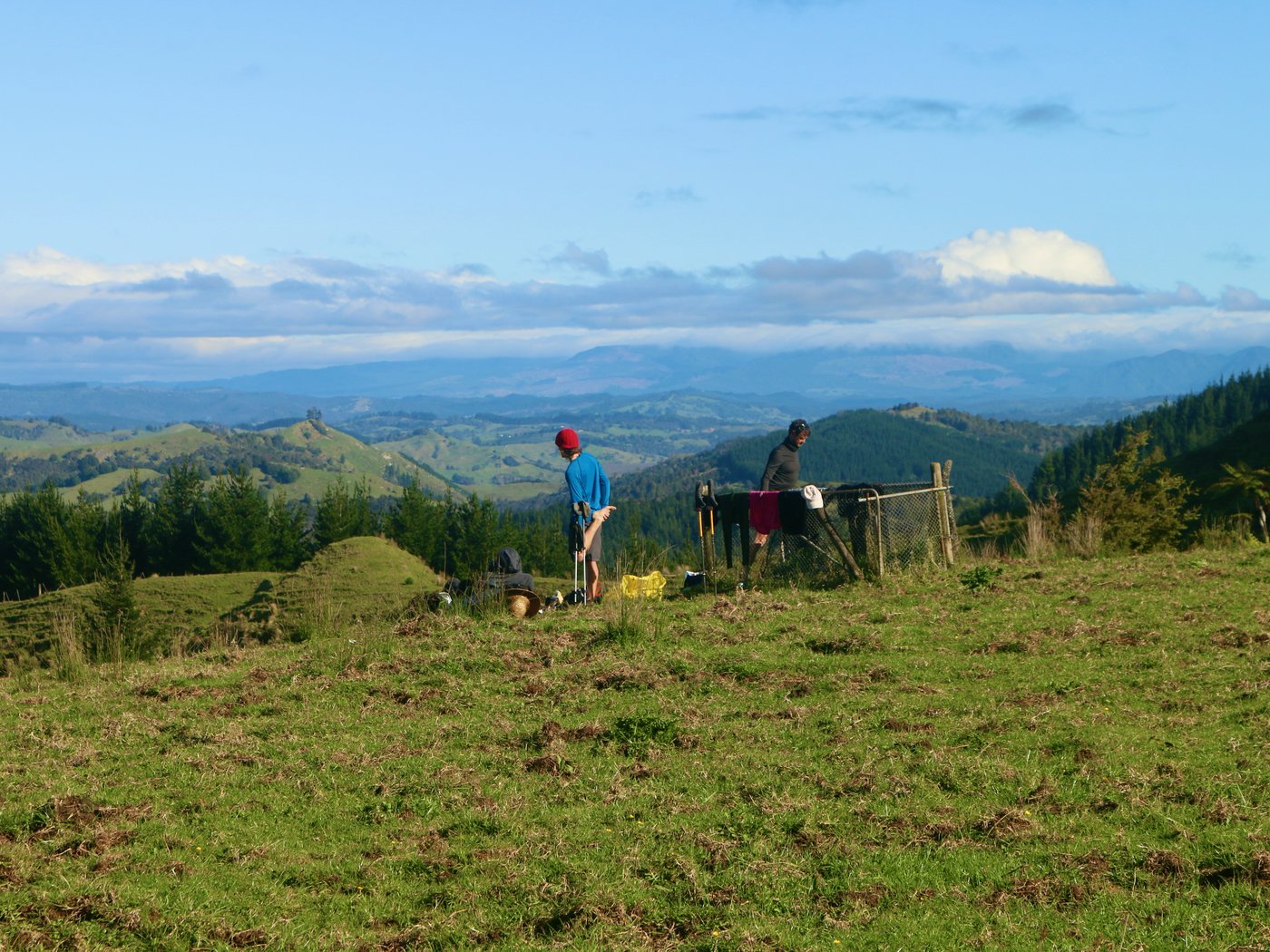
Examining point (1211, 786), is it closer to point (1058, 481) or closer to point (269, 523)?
point (269, 523)

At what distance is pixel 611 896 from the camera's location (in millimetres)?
6867

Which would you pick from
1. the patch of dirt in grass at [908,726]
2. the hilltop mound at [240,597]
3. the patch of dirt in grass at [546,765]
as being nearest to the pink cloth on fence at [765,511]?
the patch of dirt in grass at [908,726]

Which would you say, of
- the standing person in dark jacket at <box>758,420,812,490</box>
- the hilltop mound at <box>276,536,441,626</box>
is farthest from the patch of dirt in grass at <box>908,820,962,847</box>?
the hilltop mound at <box>276,536,441,626</box>

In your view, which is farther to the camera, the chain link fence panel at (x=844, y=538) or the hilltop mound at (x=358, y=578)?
the hilltop mound at (x=358, y=578)

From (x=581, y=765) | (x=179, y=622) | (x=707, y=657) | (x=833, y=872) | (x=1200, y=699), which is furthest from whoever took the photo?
(x=179, y=622)

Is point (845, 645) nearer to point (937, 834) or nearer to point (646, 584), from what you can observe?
point (646, 584)

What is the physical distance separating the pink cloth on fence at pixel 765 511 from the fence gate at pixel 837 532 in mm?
30

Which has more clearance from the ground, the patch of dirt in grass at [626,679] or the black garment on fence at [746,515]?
the black garment on fence at [746,515]

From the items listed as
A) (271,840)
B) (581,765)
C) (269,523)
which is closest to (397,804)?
(271,840)

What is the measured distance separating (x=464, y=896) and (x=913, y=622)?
30.3 feet

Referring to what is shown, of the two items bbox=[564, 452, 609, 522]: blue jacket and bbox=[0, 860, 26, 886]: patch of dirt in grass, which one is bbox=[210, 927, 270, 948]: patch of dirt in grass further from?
bbox=[564, 452, 609, 522]: blue jacket

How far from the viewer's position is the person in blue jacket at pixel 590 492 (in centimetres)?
1727

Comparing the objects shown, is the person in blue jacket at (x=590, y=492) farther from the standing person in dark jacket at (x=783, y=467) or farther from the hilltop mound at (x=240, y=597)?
the hilltop mound at (x=240, y=597)

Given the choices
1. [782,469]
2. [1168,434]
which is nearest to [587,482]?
[782,469]
